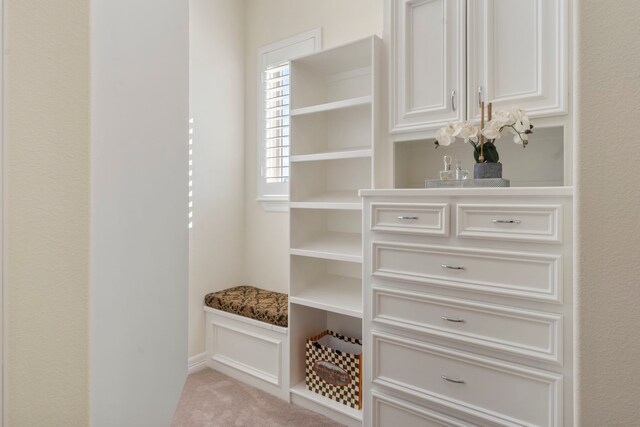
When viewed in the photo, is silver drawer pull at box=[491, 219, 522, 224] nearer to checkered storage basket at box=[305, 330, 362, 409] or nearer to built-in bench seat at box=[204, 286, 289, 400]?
checkered storage basket at box=[305, 330, 362, 409]

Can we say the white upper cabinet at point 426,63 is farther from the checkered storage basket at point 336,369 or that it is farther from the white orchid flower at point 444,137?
the checkered storage basket at point 336,369

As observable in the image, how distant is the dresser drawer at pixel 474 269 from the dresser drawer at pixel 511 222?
0.23 feet

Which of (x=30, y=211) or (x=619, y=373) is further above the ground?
(x=30, y=211)

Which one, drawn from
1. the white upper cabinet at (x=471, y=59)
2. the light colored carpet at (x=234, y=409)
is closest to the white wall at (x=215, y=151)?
the light colored carpet at (x=234, y=409)

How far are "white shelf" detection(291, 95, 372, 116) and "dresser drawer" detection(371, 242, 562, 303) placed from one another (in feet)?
2.62

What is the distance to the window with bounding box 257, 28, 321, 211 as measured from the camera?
9.85ft

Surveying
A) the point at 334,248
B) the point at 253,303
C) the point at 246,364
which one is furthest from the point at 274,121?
the point at 246,364

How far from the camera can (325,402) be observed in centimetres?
233

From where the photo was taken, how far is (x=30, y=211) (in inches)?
23.8

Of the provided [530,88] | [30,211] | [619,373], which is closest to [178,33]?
[30,211]

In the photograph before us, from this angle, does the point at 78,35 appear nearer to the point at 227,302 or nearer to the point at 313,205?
the point at 313,205

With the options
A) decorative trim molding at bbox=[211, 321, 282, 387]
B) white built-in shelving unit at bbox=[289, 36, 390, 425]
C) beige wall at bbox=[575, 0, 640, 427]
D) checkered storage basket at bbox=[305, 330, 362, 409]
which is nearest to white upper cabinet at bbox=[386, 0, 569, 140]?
white built-in shelving unit at bbox=[289, 36, 390, 425]

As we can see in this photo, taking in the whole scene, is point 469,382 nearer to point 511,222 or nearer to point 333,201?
point 511,222

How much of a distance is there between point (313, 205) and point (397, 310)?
83 centimetres
